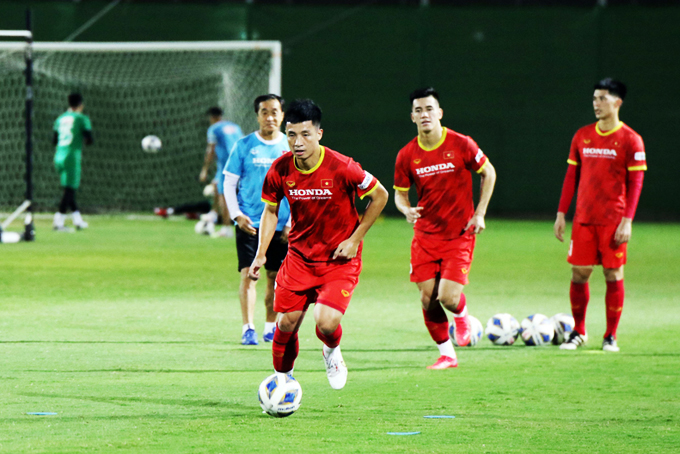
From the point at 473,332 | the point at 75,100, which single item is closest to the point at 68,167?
the point at 75,100

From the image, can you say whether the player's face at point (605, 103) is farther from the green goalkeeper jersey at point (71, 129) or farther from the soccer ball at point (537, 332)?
the green goalkeeper jersey at point (71, 129)

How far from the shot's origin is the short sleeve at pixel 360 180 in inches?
243

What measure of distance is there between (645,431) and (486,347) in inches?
122

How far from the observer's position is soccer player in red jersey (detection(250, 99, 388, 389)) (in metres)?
6.11

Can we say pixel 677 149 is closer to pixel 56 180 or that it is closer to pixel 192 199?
pixel 192 199

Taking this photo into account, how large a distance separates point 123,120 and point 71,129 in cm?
455

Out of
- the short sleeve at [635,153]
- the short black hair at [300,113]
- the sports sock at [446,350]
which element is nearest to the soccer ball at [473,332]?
the sports sock at [446,350]

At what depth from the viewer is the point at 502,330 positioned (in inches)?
341

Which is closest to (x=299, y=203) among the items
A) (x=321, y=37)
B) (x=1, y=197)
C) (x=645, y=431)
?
(x=645, y=431)

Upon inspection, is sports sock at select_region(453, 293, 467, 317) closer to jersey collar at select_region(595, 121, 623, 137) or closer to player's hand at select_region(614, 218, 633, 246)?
player's hand at select_region(614, 218, 633, 246)

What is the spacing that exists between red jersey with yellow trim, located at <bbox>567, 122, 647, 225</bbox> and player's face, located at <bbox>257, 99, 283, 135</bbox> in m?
2.51

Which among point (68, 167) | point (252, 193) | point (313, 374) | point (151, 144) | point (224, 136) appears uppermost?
point (252, 193)

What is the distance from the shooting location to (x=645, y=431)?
5.54m

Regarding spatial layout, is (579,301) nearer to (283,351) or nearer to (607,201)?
(607,201)
